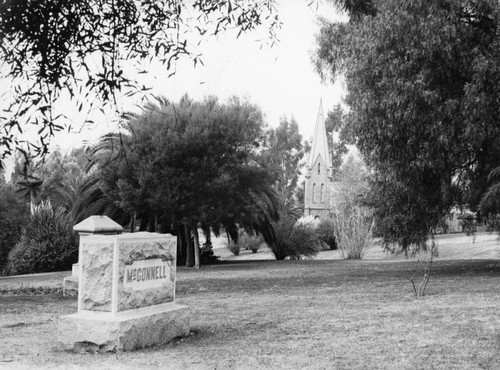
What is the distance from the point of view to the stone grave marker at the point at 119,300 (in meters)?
7.82

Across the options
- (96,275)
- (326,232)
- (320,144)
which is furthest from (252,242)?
(96,275)

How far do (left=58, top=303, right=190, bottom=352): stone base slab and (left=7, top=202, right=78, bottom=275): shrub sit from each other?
2154 centimetres

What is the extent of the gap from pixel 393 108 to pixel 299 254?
759 inches

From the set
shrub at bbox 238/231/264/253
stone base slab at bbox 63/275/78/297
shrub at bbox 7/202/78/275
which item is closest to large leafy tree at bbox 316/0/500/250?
stone base slab at bbox 63/275/78/297

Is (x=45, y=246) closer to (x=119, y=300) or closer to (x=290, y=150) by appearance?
(x=119, y=300)

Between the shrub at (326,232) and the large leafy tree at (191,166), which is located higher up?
the large leafy tree at (191,166)

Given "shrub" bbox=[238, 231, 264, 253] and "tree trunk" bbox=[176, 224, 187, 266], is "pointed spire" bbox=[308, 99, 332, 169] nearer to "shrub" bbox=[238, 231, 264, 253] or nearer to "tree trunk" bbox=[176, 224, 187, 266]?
"shrub" bbox=[238, 231, 264, 253]

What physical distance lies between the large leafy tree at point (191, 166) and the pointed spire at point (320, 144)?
56.3m

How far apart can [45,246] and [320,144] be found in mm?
58440

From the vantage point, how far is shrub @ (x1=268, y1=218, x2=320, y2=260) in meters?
34.4

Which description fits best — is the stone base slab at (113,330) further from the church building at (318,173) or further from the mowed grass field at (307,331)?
the church building at (318,173)

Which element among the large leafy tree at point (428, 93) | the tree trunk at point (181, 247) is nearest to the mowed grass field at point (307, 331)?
the large leafy tree at point (428, 93)

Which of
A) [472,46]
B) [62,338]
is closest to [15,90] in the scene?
[62,338]

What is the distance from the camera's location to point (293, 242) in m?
34.8
